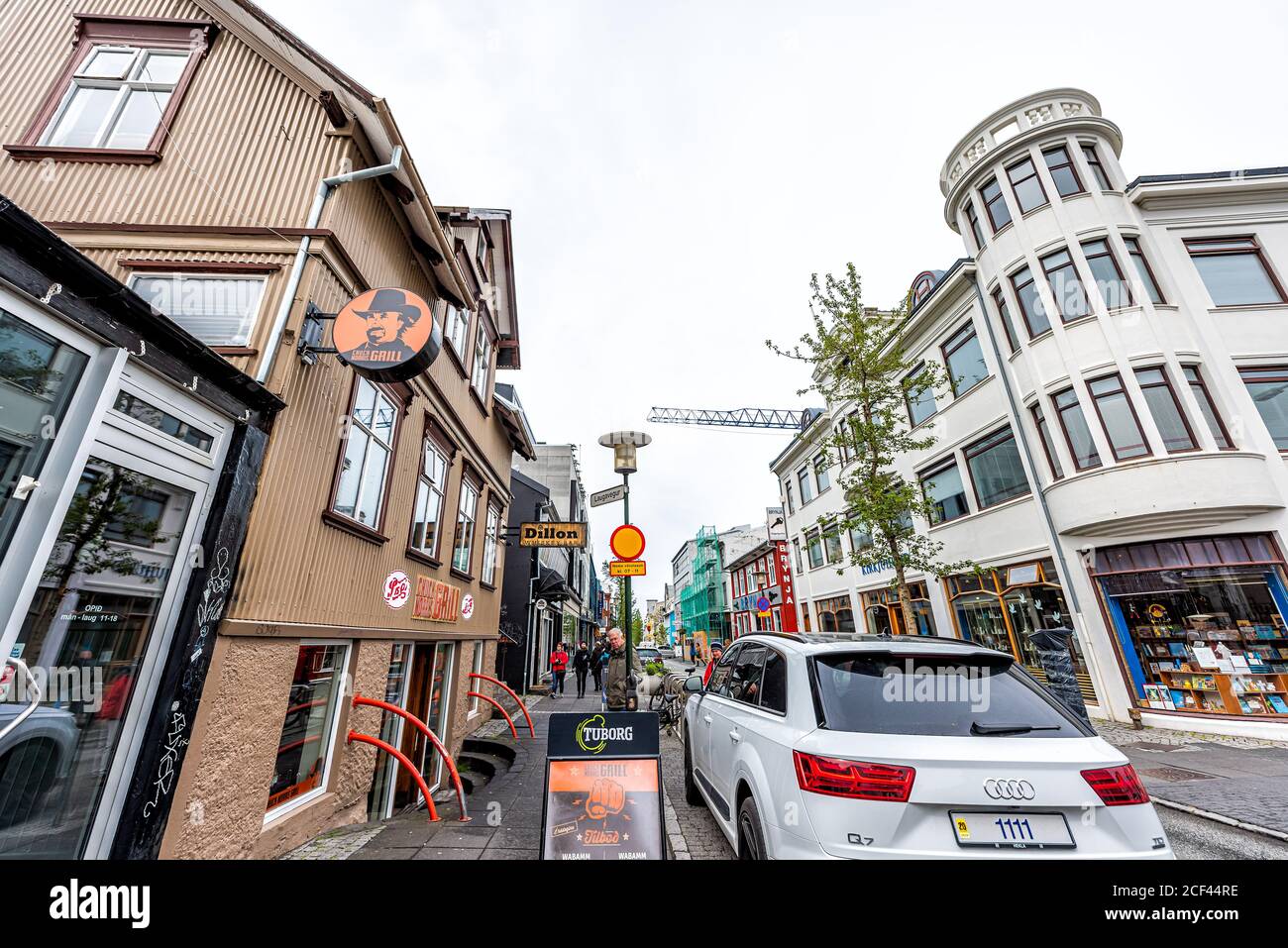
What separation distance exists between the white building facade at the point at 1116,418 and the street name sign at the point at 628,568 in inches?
411

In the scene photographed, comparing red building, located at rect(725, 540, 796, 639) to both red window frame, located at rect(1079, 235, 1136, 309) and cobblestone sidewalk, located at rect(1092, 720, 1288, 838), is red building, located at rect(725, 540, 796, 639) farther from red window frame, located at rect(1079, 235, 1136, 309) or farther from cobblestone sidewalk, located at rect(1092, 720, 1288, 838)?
red window frame, located at rect(1079, 235, 1136, 309)

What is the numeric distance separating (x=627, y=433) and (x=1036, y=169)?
14.5 metres

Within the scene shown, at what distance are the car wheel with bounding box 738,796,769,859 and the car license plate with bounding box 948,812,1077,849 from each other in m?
1.06

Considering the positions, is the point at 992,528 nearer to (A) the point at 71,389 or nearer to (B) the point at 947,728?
(B) the point at 947,728

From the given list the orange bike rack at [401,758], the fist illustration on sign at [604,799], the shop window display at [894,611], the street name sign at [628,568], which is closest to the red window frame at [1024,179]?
the shop window display at [894,611]

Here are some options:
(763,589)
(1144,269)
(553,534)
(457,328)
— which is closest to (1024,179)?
(1144,269)

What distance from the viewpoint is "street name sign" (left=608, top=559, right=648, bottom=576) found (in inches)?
267

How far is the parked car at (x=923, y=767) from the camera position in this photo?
2.25 metres

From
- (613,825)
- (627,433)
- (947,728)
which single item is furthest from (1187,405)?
(613,825)

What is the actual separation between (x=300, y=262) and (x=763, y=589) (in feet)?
111

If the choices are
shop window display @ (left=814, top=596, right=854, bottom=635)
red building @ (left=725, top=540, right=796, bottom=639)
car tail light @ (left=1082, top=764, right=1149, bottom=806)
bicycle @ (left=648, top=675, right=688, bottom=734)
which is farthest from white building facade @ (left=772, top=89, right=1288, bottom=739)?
car tail light @ (left=1082, top=764, right=1149, bottom=806)

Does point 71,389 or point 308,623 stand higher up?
point 71,389
